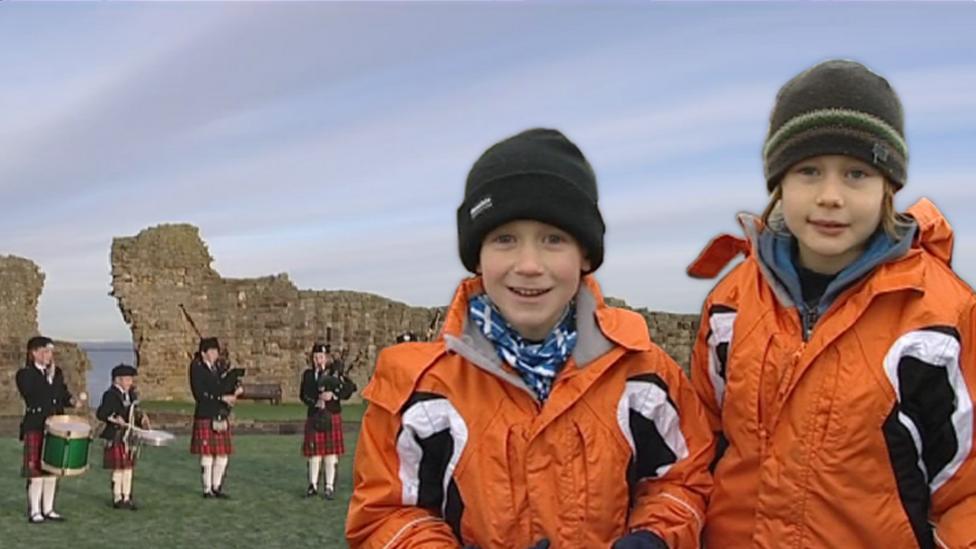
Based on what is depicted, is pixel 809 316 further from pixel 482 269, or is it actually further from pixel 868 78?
pixel 482 269

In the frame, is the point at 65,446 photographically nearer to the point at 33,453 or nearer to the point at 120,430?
the point at 33,453

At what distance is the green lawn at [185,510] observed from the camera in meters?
8.26

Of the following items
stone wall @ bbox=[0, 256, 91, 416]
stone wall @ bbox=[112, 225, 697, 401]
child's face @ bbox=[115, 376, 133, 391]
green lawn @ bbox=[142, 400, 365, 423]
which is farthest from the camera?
stone wall @ bbox=[112, 225, 697, 401]

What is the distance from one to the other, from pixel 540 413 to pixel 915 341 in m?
0.76

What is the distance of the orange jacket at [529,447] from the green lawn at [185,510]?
5.64 m

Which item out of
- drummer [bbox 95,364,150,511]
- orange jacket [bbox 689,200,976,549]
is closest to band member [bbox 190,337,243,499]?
drummer [bbox 95,364,150,511]

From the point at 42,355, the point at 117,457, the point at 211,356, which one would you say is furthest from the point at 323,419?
the point at 42,355

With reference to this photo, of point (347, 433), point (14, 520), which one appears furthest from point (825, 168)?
point (347, 433)

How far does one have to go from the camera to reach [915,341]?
7.58 feet

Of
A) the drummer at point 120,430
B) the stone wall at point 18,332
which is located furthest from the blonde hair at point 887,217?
the stone wall at point 18,332

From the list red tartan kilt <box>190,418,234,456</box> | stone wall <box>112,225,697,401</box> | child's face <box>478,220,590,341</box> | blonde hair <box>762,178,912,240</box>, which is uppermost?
stone wall <box>112,225,697,401</box>

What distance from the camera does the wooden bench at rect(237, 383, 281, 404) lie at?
2145 centimetres

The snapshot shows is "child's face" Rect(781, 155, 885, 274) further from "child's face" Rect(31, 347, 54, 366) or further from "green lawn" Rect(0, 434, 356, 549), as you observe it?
"child's face" Rect(31, 347, 54, 366)

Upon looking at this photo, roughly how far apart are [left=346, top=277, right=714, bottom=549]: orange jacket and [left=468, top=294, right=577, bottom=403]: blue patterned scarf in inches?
1.0
